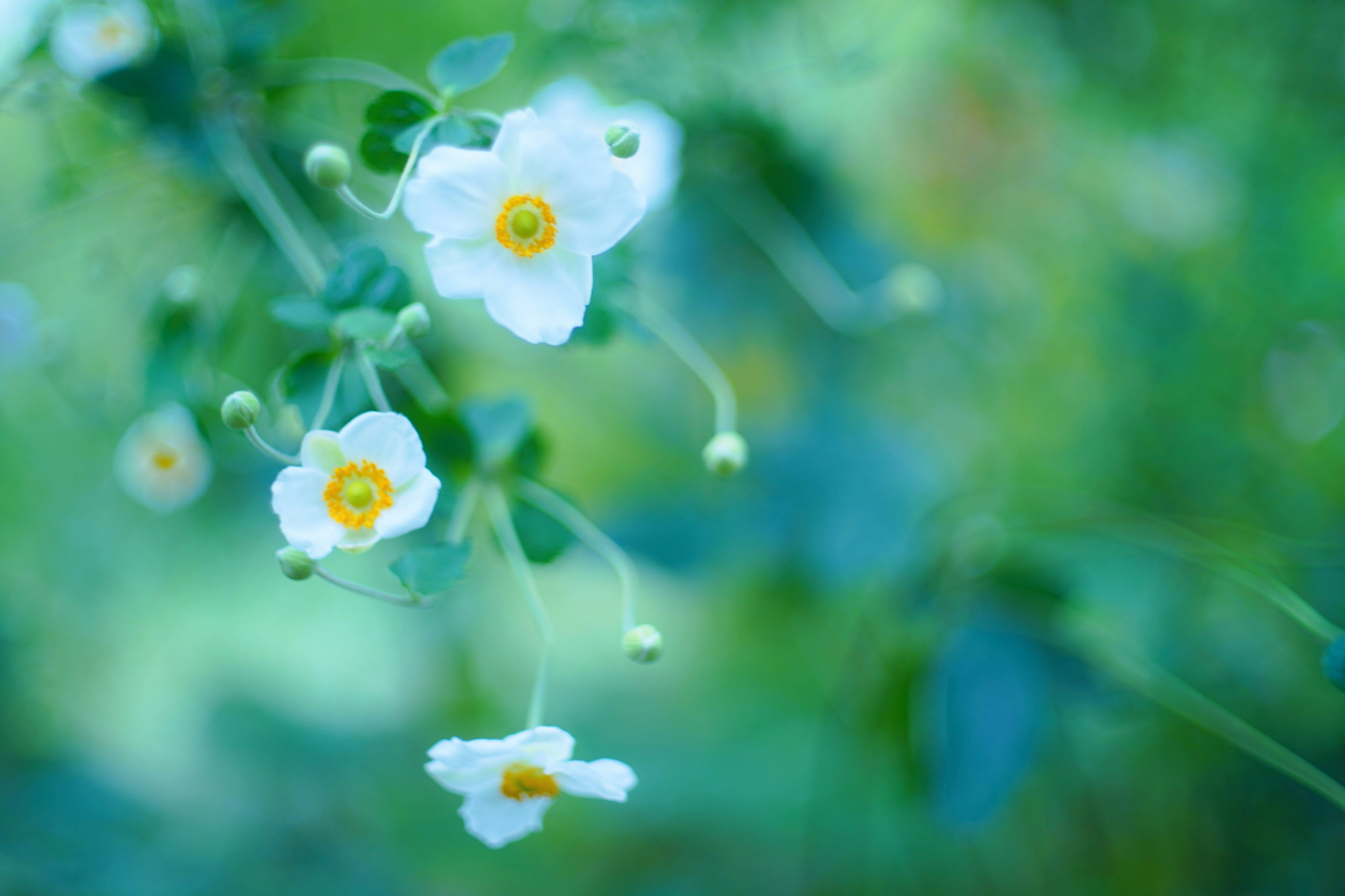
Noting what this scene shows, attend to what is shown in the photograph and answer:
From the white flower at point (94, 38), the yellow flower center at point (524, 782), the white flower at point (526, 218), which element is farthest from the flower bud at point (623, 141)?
the white flower at point (94, 38)

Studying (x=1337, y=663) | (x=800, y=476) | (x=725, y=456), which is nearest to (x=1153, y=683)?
(x=1337, y=663)

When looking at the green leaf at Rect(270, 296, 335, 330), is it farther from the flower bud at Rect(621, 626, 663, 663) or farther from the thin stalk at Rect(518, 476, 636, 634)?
the flower bud at Rect(621, 626, 663, 663)

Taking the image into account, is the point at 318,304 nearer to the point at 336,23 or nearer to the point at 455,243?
the point at 455,243

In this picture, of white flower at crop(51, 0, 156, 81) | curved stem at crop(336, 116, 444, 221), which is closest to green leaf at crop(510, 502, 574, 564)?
curved stem at crop(336, 116, 444, 221)

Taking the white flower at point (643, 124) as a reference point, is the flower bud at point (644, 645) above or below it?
below

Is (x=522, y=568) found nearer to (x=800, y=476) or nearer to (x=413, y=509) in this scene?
(x=413, y=509)

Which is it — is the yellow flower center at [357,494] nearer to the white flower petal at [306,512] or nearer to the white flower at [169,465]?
the white flower petal at [306,512]
